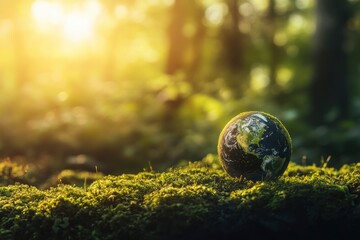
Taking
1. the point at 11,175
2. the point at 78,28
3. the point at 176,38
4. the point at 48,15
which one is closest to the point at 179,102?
the point at 176,38

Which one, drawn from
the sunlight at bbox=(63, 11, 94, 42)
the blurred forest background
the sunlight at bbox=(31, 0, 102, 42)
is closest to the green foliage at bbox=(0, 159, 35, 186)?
the blurred forest background

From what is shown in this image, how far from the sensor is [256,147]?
719 centimetres

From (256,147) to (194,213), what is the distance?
172cm

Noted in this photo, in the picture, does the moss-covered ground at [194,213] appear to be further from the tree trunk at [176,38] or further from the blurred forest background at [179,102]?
the tree trunk at [176,38]

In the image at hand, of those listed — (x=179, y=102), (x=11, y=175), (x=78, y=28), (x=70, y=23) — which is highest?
(x=78, y=28)

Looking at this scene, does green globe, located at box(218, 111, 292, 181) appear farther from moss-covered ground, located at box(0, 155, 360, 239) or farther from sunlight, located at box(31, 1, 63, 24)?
sunlight, located at box(31, 1, 63, 24)

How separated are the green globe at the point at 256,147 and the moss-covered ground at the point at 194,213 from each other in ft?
2.39

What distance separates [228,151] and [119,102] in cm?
1330

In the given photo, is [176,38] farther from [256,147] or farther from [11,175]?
[256,147]

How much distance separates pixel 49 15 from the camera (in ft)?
118

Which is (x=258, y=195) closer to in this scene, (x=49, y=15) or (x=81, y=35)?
(x=49, y=15)

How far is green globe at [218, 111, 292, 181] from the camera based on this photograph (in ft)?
23.6

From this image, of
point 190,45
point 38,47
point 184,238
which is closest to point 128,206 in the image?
point 184,238

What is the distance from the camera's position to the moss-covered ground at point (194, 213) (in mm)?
5773
